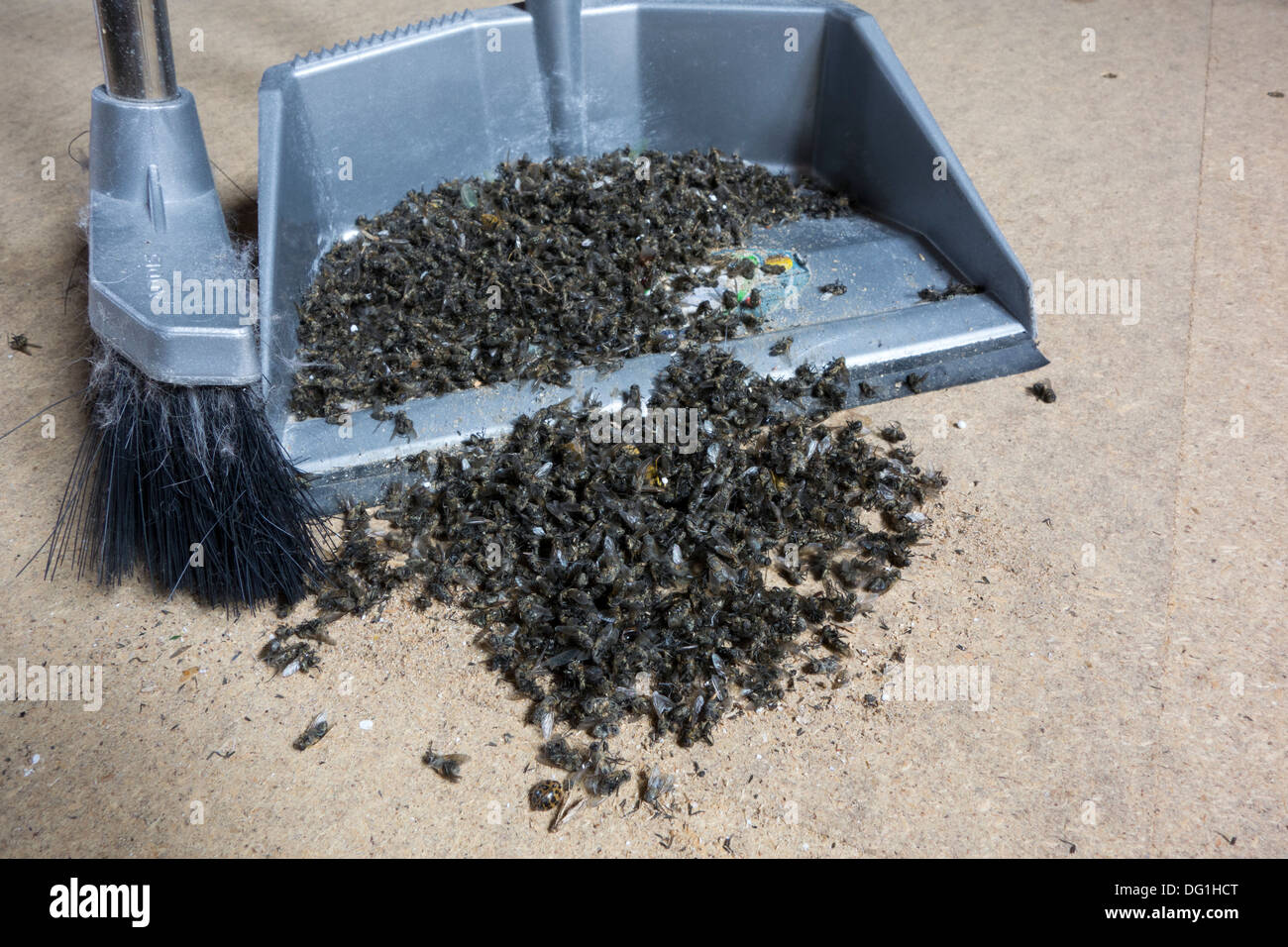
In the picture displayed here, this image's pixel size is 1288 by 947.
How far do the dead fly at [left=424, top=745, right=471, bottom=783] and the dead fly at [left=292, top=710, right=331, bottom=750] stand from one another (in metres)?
0.16

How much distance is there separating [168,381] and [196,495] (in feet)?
0.65

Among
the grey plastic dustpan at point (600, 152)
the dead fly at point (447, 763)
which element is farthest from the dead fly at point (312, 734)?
the grey plastic dustpan at point (600, 152)

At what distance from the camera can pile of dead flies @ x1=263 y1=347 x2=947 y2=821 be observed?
5.16 feet

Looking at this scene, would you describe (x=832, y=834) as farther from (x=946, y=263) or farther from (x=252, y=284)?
(x=946, y=263)

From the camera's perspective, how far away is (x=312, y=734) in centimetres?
153

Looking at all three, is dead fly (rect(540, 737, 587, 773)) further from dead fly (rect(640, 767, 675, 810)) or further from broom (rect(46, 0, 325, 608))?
broom (rect(46, 0, 325, 608))

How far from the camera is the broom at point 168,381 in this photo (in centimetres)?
158

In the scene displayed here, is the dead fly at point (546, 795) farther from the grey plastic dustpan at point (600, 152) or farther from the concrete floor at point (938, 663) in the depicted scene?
the grey plastic dustpan at point (600, 152)

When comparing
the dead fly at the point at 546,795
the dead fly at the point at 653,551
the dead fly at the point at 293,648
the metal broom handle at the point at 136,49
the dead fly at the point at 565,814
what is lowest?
the dead fly at the point at 565,814

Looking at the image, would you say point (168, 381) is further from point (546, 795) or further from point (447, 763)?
point (546, 795)

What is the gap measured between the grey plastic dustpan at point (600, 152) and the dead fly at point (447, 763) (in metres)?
0.55

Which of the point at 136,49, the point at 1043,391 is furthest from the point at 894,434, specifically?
the point at 136,49

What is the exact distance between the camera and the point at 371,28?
3.53 meters

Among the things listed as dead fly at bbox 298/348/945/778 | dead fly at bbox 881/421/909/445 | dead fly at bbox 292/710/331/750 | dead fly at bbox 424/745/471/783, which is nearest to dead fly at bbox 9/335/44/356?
dead fly at bbox 298/348/945/778
